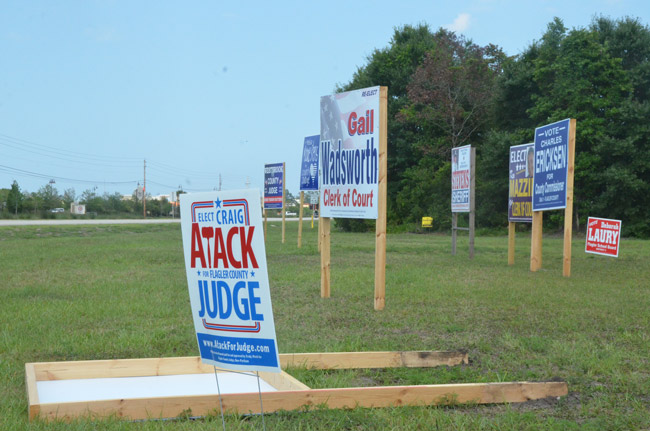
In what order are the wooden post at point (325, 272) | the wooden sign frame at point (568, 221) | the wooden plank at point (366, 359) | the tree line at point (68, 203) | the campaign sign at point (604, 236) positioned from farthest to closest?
the tree line at point (68, 203) < the campaign sign at point (604, 236) < the wooden sign frame at point (568, 221) < the wooden post at point (325, 272) < the wooden plank at point (366, 359)

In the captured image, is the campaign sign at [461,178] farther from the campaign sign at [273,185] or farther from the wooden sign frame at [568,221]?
the campaign sign at [273,185]

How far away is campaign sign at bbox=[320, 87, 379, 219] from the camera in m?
8.59

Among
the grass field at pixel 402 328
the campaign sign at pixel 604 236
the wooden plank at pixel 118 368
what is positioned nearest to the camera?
the grass field at pixel 402 328

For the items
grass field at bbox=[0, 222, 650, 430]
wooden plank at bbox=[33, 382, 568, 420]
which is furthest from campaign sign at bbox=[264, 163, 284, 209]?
wooden plank at bbox=[33, 382, 568, 420]

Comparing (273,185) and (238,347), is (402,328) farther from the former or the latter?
(273,185)

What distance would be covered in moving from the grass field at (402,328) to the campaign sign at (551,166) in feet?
4.77

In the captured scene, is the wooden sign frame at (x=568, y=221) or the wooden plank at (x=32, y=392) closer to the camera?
the wooden plank at (x=32, y=392)

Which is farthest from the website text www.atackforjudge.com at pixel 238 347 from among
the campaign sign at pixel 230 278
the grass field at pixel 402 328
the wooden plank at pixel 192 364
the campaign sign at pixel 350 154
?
the campaign sign at pixel 350 154

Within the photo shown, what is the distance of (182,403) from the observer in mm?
4059

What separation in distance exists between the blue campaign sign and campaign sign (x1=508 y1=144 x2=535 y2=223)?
6493 mm

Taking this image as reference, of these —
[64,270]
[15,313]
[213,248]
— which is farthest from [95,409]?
[64,270]

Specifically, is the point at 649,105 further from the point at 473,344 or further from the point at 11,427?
the point at 11,427

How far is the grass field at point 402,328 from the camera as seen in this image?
4.12 metres

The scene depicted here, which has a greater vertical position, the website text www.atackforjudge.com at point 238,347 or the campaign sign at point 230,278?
the campaign sign at point 230,278
